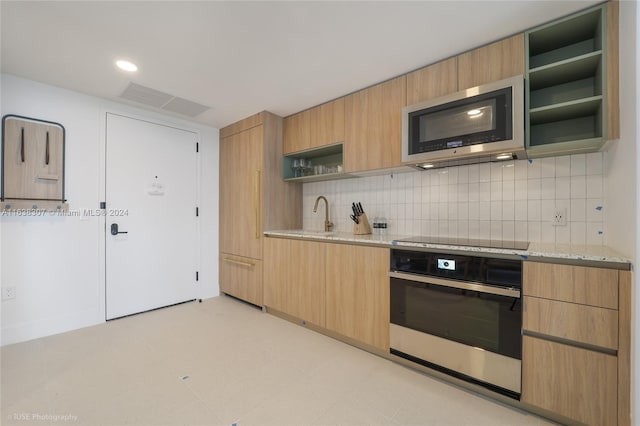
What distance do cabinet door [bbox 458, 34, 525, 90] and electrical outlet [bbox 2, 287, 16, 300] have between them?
13.4ft

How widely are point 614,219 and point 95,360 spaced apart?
12.1 ft

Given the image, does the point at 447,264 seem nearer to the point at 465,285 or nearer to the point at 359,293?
the point at 465,285

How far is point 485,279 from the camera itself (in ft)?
5.41

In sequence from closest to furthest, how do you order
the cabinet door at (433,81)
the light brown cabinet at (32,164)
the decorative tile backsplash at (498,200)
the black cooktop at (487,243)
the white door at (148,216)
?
the black cooktop at (487,243) → the decorative tile backsplash at (498,200) → the cabinet door at (433,81) → the light brown cabinet at (32,164) → the white door at (148,216)

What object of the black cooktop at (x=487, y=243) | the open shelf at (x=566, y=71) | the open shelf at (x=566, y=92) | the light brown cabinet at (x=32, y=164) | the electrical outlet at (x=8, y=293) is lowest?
the electrical outlet at (x=8, y=293)

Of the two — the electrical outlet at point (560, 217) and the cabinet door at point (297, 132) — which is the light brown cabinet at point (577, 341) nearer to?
the electrical outlet at point (560, 217)

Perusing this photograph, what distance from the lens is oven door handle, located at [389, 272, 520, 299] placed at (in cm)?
157

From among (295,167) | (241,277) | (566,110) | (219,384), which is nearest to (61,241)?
(241,277)

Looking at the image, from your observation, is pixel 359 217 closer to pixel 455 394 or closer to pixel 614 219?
pixel 455 394

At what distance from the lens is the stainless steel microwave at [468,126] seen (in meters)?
1.71

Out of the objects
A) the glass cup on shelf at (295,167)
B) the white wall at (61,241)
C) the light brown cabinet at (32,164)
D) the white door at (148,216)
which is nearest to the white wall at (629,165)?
the glass cup on shelf at (295,167)

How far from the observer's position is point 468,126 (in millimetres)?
1898

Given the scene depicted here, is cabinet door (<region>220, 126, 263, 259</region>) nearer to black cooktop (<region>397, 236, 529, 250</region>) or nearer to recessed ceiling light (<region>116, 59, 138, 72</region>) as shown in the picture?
recessed ceiling light (<region>116, 59, 138, 72</region>)

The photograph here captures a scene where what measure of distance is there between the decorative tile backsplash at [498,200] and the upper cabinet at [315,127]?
1.99 feet
